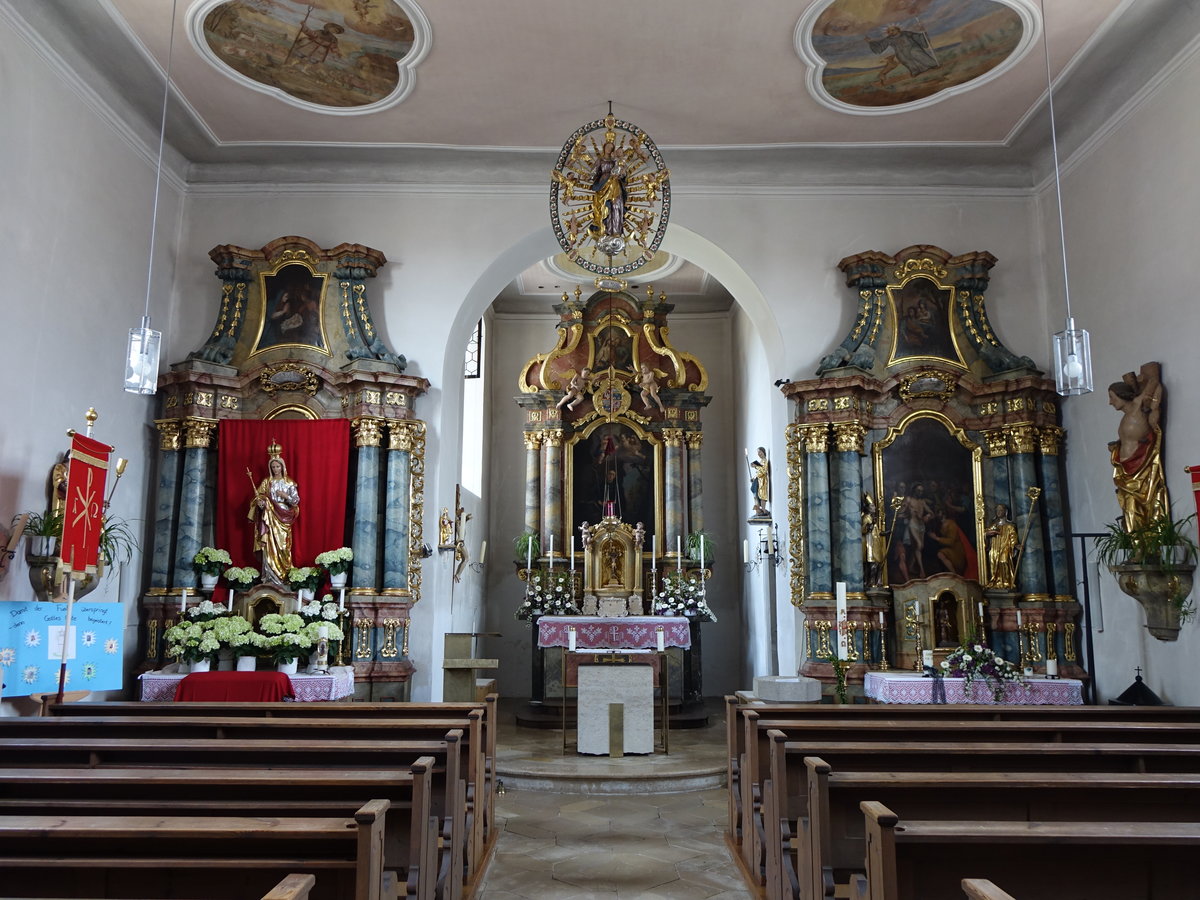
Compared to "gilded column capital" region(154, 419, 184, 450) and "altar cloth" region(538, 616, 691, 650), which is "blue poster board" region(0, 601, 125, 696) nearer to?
"gilded column capital" region(154, 419, 184, 450)

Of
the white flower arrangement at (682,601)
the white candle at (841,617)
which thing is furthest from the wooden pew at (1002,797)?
the white flower arrangement at (682,601)

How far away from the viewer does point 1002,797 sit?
3.84 metres

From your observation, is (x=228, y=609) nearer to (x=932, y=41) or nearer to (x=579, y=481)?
(x=579, y=481)

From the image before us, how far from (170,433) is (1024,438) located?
933 cm

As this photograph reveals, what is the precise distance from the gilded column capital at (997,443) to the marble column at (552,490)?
6980 millimetres

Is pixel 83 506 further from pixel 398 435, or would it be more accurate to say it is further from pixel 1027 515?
pixel 1027 515

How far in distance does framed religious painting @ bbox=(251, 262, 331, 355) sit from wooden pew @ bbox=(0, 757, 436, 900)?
750cm

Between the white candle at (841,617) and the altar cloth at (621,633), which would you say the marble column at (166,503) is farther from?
the white candle at (841,617)

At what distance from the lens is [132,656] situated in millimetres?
10000

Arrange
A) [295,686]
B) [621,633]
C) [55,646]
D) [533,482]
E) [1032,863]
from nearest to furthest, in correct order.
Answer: [1032,863], [55,646], [295,686], [621,633], [533,482]

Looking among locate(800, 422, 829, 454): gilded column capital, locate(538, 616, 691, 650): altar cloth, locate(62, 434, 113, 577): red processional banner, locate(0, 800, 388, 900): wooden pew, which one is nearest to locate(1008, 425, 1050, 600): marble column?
locate(800, 422, 829, 454): gilded column capital

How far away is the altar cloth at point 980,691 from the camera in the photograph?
29.8 feet

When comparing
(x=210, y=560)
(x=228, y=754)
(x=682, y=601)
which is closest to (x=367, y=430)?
(x=210, y=560)

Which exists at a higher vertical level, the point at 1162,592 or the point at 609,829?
the point at 1162,592
